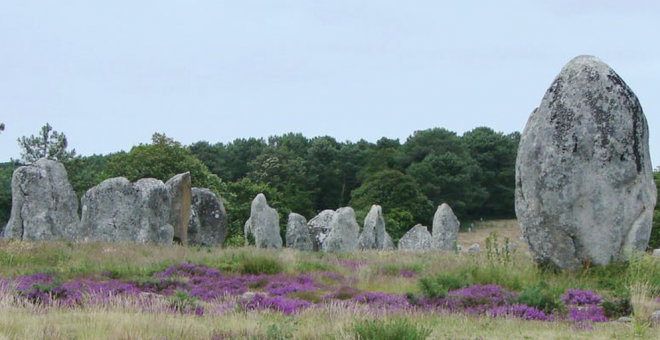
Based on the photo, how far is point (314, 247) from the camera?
118ft

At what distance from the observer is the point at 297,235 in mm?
34625

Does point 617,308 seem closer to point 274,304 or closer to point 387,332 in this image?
point 274,304

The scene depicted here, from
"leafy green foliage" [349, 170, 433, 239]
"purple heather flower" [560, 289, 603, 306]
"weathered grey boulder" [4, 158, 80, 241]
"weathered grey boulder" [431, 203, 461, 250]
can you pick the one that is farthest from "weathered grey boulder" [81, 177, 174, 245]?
"leafy green foliage" [349, 170, 433, 239]

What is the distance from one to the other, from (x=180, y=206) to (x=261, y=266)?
13296 mm

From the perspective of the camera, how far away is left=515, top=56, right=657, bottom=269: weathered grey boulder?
548 inches

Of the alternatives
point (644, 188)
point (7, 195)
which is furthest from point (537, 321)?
point (7, 195)

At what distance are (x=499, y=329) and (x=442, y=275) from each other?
442cm

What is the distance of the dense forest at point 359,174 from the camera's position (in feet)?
185

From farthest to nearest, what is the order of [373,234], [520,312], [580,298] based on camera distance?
[373,234] → [580,298] → [520,312]

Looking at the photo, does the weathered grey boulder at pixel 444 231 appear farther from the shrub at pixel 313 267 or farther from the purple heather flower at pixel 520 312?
the purple heather flower at pixel 520 312

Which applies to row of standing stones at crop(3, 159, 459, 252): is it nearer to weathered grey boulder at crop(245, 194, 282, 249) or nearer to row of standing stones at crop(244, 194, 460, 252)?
row of standing stones at crop(244, 194, 460, 252)

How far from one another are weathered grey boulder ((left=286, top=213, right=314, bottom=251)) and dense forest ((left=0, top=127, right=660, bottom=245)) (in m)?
15.2

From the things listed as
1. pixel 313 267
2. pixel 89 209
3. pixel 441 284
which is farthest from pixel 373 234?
pixel 441 284

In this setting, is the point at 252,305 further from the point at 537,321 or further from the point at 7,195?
the point at 7,195
